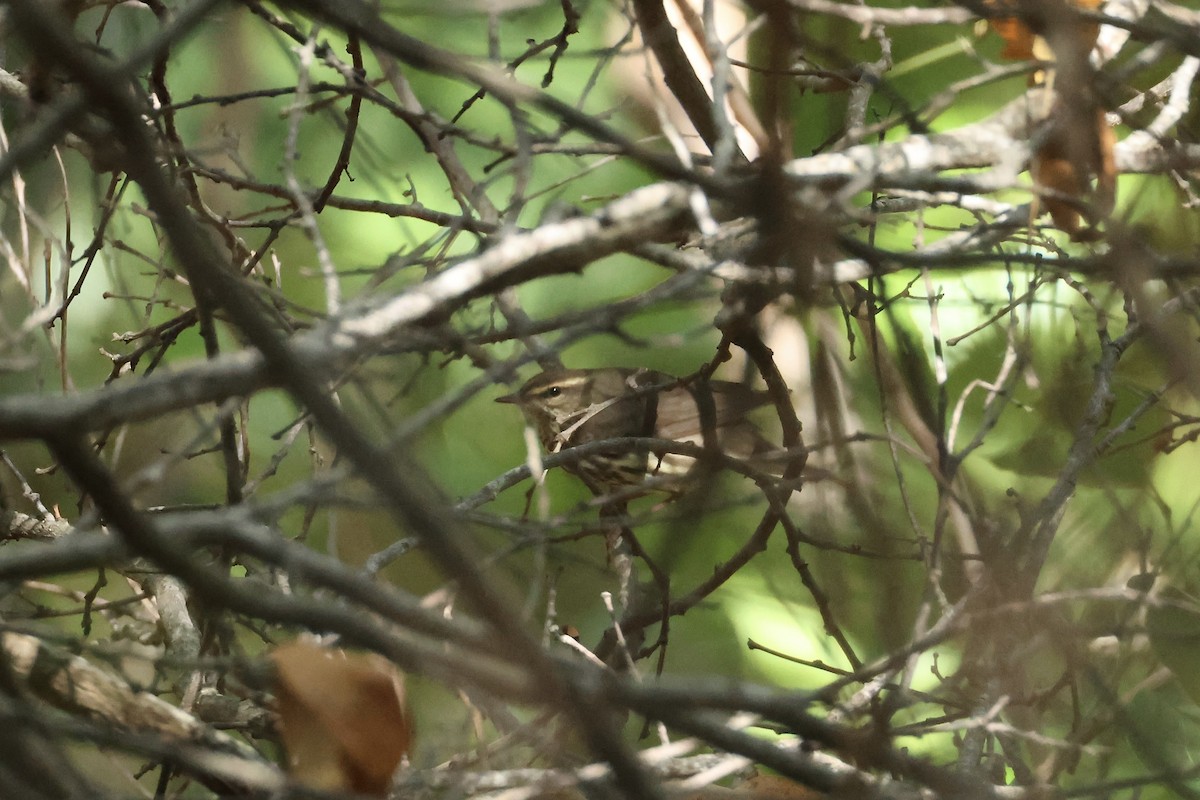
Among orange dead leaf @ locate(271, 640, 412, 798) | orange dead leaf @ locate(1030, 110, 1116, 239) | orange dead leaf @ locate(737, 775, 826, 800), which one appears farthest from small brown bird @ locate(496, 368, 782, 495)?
orange dead leaf @ locate(271, 640, 412, 798)

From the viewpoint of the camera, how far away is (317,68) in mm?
3377

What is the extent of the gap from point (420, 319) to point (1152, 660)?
181cm

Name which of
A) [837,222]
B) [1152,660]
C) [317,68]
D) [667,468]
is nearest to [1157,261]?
[837,222]

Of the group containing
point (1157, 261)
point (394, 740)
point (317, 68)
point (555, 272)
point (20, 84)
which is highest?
point (317, 68)

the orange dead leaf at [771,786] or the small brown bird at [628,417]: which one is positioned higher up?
the small brown bird at [628,417]

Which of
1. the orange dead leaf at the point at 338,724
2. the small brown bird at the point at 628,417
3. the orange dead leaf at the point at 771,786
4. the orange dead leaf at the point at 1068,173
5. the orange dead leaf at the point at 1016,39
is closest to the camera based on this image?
the orange dead leaf at the point at 338,724

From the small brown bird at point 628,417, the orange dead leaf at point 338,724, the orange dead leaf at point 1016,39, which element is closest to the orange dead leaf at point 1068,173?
the orange dead leaf at point 1016,39

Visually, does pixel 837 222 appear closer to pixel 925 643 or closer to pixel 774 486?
pixel 925 643

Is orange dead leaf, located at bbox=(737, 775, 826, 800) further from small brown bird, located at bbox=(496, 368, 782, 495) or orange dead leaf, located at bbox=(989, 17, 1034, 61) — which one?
orange dead leaf, located at bbox=(989, 17, 1034, 61)

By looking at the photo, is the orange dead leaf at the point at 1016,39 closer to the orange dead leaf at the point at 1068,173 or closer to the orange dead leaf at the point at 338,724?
the orange dead leaf at the point at 1068,173

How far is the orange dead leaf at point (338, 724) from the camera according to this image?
1114 millimetres

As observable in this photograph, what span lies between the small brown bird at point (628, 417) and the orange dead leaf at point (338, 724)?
5.85 ft

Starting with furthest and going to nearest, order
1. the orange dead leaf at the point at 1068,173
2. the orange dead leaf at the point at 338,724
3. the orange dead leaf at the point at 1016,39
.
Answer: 1. the orange dead leaf at the point at 1016,39
2. the orange dead leaf at the point at 1068,173
3. the orange dead leaf at the point at 338,724

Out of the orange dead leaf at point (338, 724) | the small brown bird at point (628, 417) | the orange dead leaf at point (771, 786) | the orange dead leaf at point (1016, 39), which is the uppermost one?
the orange dead leaf at point (1016, 39)
